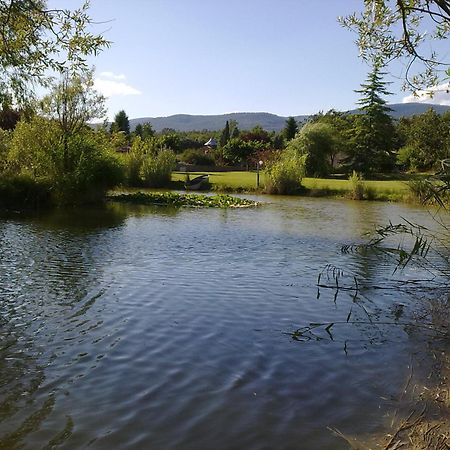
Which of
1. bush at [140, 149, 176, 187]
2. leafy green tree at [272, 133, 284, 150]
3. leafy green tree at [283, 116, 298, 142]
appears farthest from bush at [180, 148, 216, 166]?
bush at [140, 149, 176, 187]

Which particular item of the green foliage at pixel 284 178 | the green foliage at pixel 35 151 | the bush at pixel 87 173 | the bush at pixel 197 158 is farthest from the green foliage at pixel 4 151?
the bush at pixel 197 158

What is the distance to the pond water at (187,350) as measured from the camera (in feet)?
17.4

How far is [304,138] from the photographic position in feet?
188

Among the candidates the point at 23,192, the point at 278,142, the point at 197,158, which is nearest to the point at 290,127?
the point at 278,142

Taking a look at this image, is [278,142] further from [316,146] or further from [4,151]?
[4,151]

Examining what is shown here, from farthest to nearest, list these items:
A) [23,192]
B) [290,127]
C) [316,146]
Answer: [290,127]
[316,146]
[23,192]

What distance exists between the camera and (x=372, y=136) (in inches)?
2416

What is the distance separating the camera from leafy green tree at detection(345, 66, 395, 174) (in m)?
61.2

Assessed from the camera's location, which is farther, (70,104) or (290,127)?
(290,127)

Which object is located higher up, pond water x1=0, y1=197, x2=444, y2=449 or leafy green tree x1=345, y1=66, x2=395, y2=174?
leafy green tree x1=345, y1=66, x2=395, y2=174

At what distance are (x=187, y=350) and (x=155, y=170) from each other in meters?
37.8

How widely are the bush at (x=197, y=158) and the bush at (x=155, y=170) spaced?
29.8 meters

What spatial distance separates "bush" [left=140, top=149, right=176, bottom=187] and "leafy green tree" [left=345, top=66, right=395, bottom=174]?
25759 millimetres

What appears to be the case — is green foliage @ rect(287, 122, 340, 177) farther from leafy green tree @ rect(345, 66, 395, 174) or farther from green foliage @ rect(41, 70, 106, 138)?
green foliage @ rect(41, 70, 106, 138)
